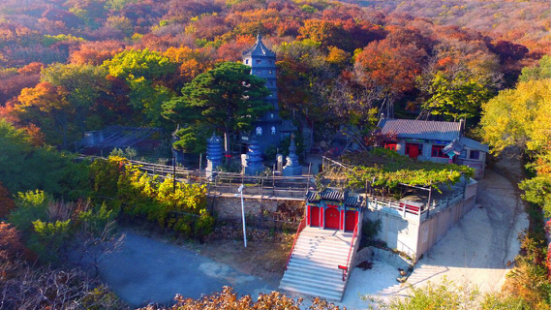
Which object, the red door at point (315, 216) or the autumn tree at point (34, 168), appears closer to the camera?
the red door at point (315, 216)

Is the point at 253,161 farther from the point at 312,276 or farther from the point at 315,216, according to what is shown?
the point at 312,276

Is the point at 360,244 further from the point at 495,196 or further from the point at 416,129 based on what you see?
the point at 416,129

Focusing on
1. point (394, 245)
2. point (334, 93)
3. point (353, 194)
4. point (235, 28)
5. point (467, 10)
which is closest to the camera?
point (394, 245)

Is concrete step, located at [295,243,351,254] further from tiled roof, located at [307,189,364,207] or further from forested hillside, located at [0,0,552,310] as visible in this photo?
forested hillside, located at [0,0,552,310]

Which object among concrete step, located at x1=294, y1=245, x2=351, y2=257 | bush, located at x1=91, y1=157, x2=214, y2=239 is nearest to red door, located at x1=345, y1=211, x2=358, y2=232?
concrete step, located at x1=294, y1=245, x2=351, y2=257

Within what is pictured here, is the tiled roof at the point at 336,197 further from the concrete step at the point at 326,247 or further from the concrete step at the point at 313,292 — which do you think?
the concrete step at the point at 313,292

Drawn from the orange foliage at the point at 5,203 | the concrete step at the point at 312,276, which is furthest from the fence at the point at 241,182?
the orange foliage at the point at 5,203

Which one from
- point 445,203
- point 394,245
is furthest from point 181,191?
point 445,203
